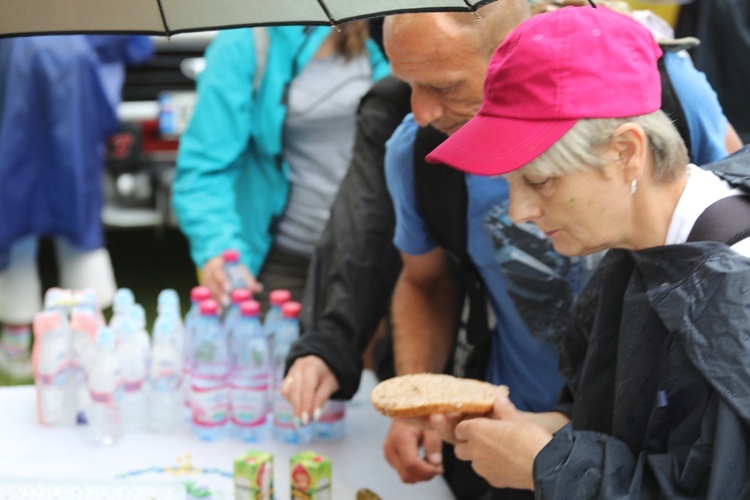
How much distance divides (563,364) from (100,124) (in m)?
3.85

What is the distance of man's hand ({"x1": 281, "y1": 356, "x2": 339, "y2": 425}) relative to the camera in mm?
2521

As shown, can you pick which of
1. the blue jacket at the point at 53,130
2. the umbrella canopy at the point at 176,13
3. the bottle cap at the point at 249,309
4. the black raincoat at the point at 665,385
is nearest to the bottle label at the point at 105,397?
the bottle cap at the point at 249,309

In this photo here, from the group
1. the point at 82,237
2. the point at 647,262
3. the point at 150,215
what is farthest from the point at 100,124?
the point at 647,262

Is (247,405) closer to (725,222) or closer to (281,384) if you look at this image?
(281,384)

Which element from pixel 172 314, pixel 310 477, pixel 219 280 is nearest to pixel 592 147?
pixel 310 477

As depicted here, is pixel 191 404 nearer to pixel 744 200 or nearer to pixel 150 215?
pixel 744 200

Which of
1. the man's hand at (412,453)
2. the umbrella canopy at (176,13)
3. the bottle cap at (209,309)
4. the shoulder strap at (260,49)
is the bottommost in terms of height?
the man's hand at (412,453)

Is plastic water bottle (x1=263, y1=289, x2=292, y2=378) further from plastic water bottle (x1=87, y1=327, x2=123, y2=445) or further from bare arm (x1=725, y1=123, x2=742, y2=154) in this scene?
bare arm (x1=725, y1=123, x2=742, y2=154)

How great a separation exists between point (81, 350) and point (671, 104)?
1688 millimetres

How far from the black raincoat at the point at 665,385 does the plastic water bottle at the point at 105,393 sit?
139 centimetres

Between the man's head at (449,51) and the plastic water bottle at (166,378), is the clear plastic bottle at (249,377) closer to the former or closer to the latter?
the plastic water bottle at (166,378)

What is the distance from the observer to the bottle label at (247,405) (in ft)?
8.77

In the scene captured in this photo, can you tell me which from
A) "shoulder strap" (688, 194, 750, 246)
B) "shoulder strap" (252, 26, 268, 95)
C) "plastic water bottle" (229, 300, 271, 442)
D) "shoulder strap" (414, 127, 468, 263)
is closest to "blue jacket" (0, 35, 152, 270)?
"shoulder strap" (252, 26, 268, 95)

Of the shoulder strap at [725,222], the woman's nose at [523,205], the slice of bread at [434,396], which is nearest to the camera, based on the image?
the shoulder strap at [725,222]
